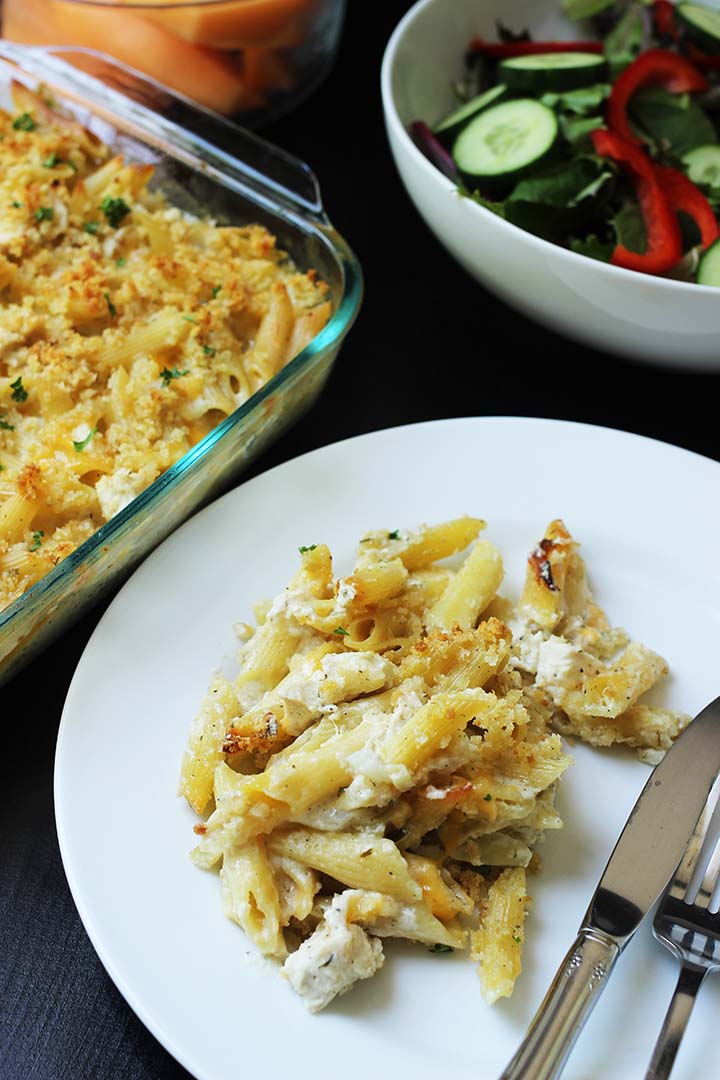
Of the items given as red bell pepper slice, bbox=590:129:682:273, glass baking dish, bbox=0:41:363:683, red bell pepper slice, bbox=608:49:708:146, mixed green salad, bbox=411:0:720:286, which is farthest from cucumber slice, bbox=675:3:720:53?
glass baking dish, bbox=0:41:363:683

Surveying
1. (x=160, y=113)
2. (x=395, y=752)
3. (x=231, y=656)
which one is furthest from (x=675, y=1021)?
(x=160, y=113)

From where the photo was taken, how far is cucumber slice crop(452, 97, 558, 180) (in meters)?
2.68

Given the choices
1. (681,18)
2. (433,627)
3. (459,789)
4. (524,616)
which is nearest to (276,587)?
(433,627)

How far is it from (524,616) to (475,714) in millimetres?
374

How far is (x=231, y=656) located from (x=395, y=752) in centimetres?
49

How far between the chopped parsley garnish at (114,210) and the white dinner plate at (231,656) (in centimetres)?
78

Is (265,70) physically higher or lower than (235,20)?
lower

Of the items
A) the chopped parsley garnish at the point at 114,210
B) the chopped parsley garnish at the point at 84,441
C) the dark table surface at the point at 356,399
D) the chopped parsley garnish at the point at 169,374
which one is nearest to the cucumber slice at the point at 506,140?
the dark table surface at the point at 356,399

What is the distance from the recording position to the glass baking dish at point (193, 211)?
6.50 ft

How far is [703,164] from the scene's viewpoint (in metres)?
2.80

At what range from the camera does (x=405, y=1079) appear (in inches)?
61.1

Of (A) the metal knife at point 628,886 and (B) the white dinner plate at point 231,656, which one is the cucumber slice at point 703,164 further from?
(A) the metal knife at point 628,886

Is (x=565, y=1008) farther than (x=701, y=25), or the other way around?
(x=701, y=25)

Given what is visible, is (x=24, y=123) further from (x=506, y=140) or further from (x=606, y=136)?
(x=606, y=136)
